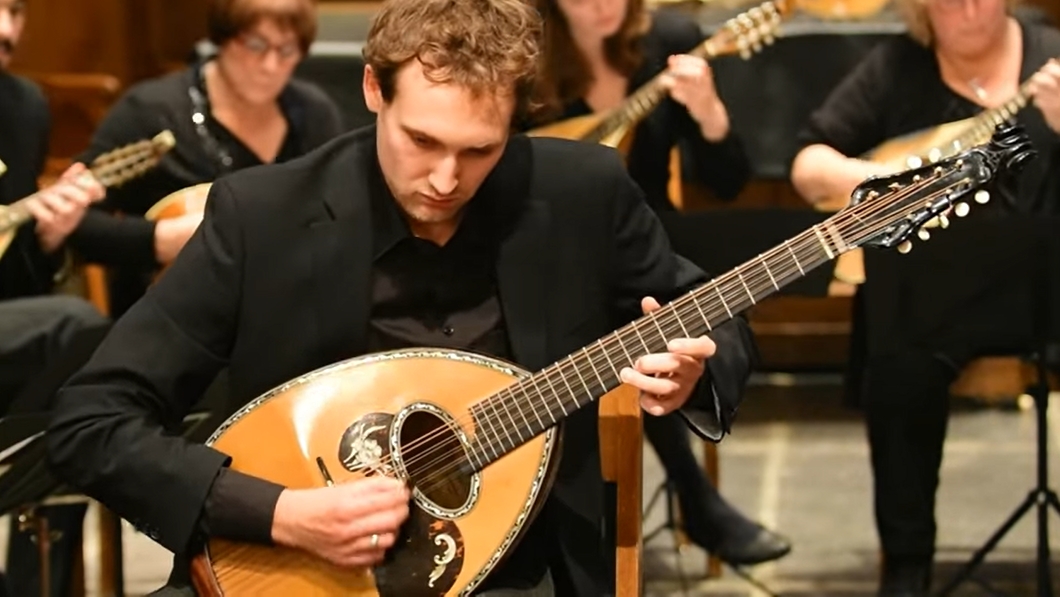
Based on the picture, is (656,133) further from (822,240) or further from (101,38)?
(101,38)

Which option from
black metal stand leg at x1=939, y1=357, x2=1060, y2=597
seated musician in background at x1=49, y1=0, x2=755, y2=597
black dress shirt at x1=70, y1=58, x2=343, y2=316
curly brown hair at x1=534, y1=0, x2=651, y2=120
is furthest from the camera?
curly brown hair at x1=534, y1=0, x2=651, y2=120

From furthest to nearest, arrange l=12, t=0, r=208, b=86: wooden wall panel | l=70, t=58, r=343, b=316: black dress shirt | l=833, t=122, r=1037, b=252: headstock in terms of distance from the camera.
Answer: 1. l=12, t=0, r=208, b=86: wooden wall panel
2. l=70, t=58, r=343, b=316: black dress shirt
3. l=833, t=122, r=1037, b=252: headstock

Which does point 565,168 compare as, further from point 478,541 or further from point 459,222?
point 478,541

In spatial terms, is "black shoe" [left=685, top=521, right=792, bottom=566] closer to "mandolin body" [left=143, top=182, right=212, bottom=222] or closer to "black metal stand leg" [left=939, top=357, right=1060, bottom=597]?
"black metal stand leg" [left=939, top=357, right=1060, bottom=597]

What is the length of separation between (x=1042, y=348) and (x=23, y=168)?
2.03 metres

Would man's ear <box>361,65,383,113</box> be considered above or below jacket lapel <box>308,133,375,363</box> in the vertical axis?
above

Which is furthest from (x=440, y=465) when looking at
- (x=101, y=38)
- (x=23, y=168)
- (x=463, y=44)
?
(x=101, y=38)

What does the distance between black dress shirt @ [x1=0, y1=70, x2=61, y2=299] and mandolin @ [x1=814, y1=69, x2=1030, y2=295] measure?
1545 mm

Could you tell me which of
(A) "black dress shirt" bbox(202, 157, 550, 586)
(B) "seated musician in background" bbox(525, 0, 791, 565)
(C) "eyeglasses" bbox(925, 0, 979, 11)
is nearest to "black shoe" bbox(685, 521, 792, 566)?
(B) "seated musician in background" bbox(525, 0, 791, 565)

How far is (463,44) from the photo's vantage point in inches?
78.3

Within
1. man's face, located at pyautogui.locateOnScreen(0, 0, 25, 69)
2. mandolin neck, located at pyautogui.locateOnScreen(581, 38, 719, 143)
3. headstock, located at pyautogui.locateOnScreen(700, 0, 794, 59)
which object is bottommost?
mandolin neck, located at pyautogui.locateOnScreen(581, 38, 719, 143)

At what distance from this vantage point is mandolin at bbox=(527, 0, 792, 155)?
11.2 feet

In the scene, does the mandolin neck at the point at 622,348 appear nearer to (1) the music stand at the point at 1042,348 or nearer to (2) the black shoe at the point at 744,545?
(1) the music stand at the point at 1042,348

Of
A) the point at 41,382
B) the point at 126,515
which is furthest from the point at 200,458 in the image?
the point at 41,382
